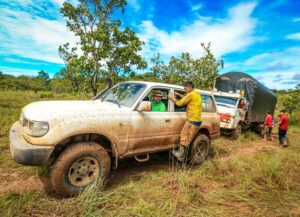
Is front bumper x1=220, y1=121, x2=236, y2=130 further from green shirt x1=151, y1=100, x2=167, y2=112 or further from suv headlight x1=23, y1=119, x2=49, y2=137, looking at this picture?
suv headlight x1=23, y1=119, x2=49, y2=137

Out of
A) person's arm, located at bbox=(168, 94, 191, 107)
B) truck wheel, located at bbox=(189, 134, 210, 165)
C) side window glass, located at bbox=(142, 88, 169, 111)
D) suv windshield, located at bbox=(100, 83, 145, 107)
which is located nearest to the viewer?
suv windshield, located at bbox=(100, 83, 145, 107)

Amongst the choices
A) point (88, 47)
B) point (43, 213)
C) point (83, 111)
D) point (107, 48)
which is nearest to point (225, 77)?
point (107, 48)

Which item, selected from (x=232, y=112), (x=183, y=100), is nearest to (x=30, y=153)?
(x=183, y=100)

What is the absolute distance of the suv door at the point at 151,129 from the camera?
3869mm

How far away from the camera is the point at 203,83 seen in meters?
17.4

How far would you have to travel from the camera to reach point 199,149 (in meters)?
5.40

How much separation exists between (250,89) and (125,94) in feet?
30.1

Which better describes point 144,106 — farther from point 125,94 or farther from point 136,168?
point 136,168

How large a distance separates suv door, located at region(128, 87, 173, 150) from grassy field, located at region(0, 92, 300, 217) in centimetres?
68

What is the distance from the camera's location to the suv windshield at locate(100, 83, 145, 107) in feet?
13.4

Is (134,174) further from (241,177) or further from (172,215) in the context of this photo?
(241,177)

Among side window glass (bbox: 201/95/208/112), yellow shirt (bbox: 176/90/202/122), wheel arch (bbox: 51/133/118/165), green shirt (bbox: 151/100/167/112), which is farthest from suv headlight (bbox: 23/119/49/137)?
side window glass (bbox: 201/95/208/112)

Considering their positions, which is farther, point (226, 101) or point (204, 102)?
point (226, 101)

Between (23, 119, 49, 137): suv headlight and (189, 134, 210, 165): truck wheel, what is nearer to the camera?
(23, 119, 49, 137): suv headlight
